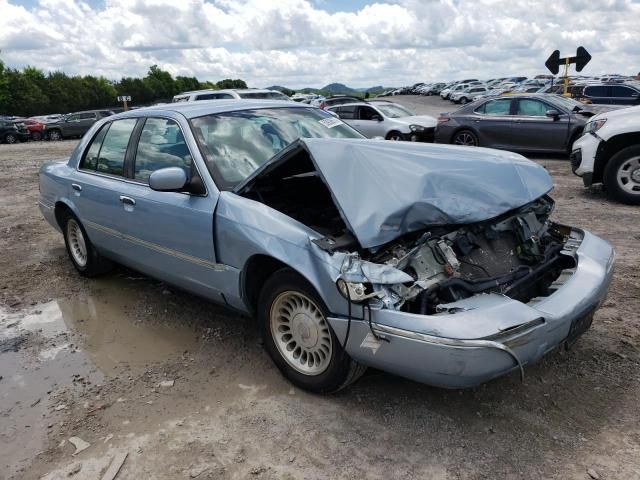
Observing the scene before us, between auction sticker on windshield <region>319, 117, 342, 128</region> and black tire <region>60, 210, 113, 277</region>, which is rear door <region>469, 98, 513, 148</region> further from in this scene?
black tire <region>60, 210, 113, 277</region>

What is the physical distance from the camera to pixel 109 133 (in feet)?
16.5

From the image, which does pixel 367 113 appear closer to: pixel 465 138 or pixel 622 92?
pixel 465 138

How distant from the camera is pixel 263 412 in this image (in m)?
3.18

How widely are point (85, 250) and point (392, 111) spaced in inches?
443

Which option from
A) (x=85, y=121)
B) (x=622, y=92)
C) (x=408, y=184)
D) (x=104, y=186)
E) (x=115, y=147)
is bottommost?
(x=85, y=121)

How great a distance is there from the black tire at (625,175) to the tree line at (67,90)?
164ft

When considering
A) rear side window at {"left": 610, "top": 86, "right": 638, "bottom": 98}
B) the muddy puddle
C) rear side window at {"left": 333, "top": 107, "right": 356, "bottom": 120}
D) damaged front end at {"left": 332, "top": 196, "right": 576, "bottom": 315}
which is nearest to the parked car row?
rear side window at {"left": 333, "top": 107, "right": 356, "bottom": 120}

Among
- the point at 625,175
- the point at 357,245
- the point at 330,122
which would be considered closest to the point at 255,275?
the point at 357,245

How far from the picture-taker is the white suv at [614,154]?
7.53 metres

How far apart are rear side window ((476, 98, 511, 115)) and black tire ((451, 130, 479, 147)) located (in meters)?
0.59

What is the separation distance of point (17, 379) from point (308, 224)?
7.56ft

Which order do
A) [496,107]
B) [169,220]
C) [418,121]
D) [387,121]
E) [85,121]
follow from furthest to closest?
1. [85,121]
2. [418,121]
3. [387,121]
4. [496,107]
5. [169,220]

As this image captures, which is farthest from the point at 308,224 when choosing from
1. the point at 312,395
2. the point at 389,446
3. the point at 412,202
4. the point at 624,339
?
the point at 624,339

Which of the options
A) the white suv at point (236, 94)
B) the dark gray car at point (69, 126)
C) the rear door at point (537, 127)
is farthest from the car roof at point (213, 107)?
the dark gray car at point (69, 126)
